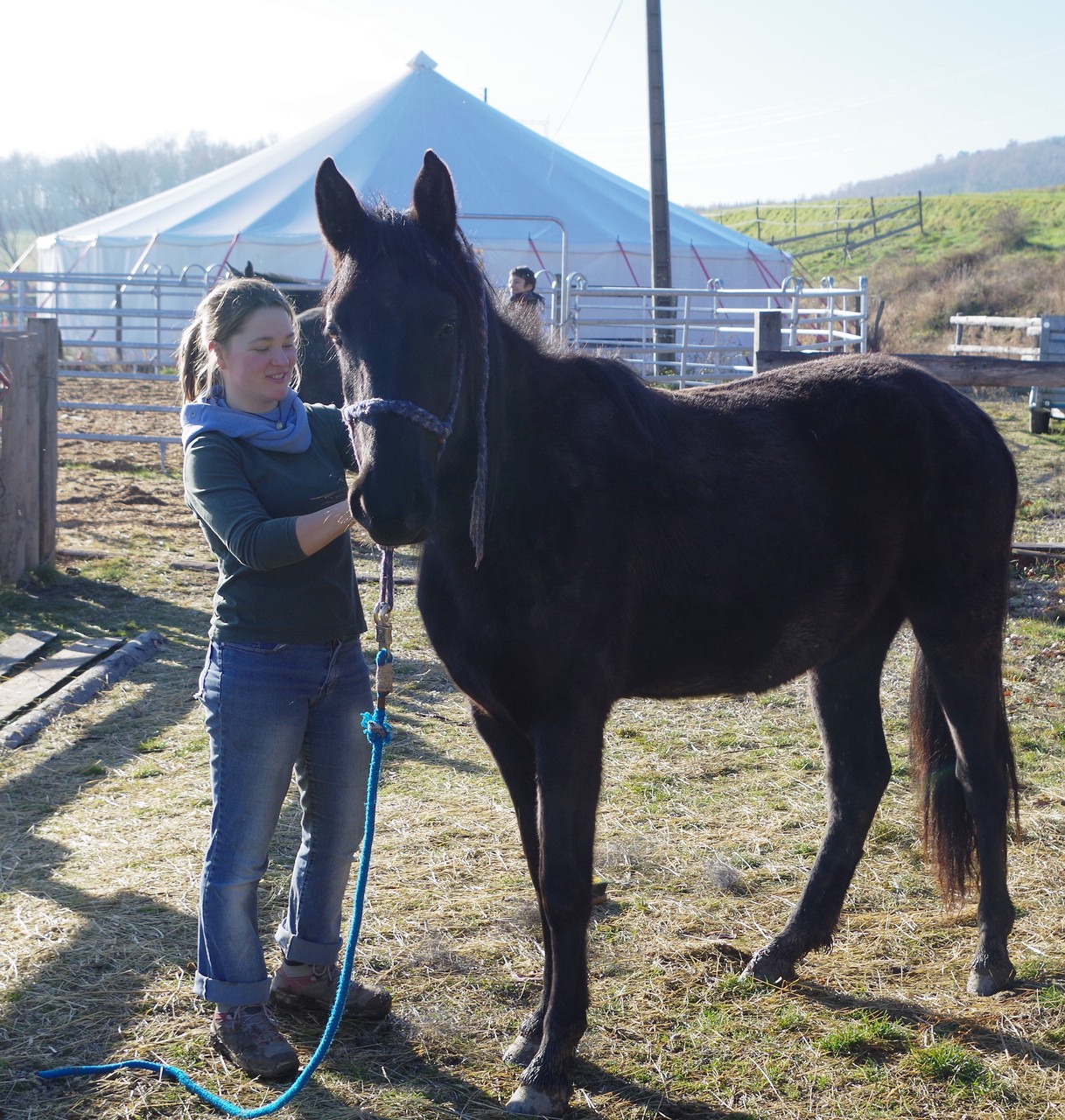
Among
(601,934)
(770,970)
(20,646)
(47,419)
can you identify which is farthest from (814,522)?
(47,419)

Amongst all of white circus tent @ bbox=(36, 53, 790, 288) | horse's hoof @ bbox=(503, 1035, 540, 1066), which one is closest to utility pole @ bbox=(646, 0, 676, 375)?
white circus tent @ bbox=(36, 53, 790, 288)

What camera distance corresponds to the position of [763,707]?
5676mm

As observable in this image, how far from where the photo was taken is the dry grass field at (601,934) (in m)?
2.68

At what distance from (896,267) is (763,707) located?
35846mm

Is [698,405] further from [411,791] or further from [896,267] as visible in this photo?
[896,267]

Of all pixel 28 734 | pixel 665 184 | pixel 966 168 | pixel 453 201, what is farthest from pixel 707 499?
pixel 966 168

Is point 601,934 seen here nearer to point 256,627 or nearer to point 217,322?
point 256,627

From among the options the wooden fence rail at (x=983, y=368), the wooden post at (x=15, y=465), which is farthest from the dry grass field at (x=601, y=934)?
the wooden fence rail at (x=983, y=368)

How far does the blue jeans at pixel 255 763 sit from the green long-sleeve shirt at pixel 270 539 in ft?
0.23

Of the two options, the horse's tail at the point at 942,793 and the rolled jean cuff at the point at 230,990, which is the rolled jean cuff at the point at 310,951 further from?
the horse's tail at the point at 942,793

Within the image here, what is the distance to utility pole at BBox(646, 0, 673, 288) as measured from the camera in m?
15.4

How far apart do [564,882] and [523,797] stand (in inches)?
12.4

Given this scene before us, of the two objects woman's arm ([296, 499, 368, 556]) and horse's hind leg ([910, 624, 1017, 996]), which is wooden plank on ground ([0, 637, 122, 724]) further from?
horse's hind leg ([910, 624, 1017, 996])

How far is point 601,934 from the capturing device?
3410mm
